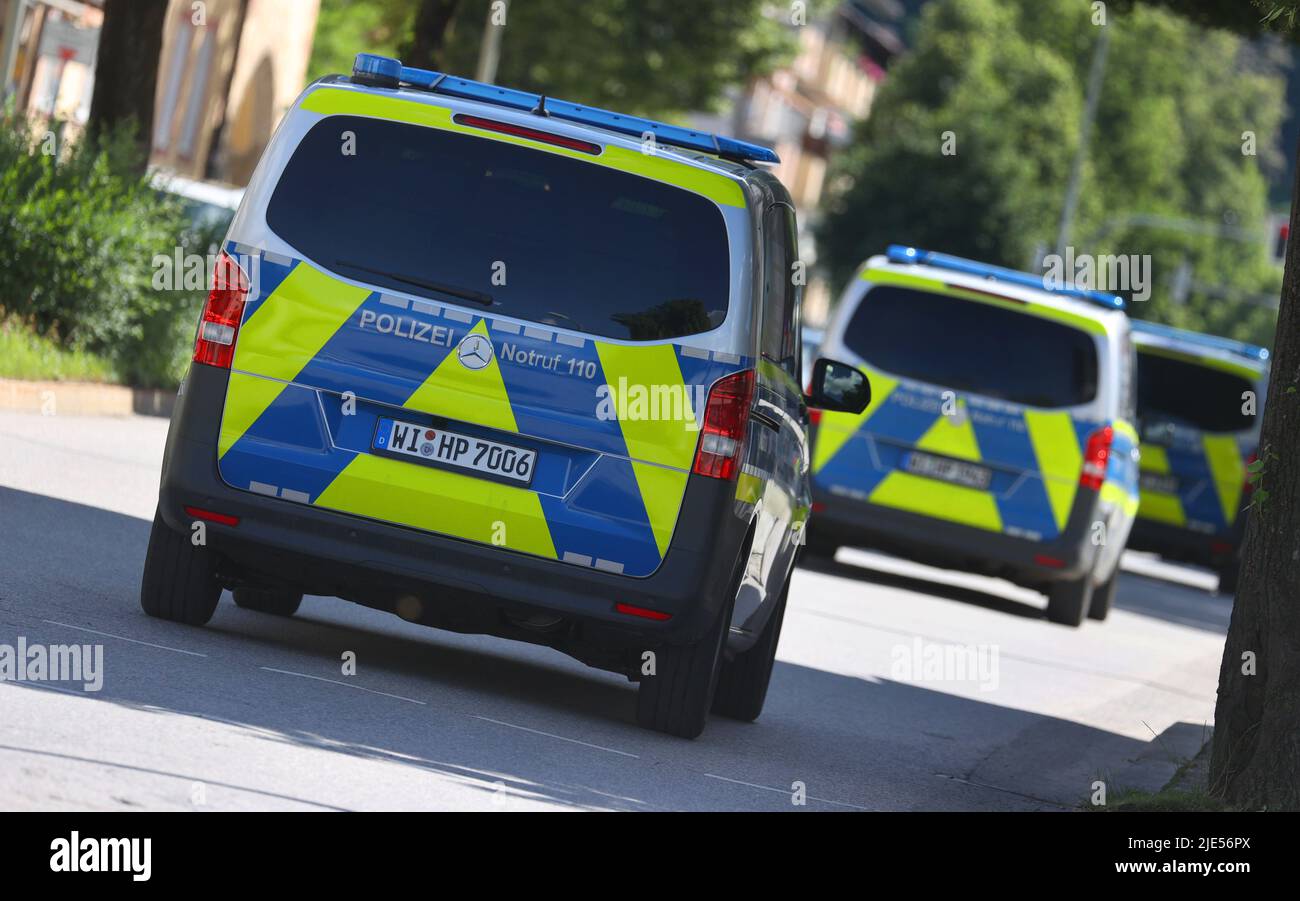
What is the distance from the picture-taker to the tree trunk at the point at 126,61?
19.7 m

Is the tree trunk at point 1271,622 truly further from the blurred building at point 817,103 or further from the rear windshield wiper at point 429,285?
the blurred building at point 817,103

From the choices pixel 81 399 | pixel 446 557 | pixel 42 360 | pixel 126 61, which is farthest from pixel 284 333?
pixel 126 61

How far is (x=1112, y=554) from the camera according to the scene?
59.5ft

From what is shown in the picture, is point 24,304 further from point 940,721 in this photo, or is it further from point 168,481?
point 168,481

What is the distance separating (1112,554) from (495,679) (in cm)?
949

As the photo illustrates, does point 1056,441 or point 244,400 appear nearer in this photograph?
point 244,400

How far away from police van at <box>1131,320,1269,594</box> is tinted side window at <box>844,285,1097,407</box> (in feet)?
21.6

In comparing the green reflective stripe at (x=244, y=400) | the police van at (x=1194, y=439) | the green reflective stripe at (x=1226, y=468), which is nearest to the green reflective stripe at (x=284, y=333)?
the green reflective stripe at (x=244, y=400)

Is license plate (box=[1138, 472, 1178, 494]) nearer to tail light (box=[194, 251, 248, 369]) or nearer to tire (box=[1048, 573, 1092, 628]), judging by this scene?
tire (box=[1048, 573, 1092, 628])

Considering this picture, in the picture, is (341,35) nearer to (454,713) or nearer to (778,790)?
(454,713)

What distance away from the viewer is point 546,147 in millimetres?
8203

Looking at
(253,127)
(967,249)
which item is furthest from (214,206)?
(967,249)

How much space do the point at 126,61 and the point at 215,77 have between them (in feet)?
63.8

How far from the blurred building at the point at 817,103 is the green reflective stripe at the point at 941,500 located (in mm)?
63492
